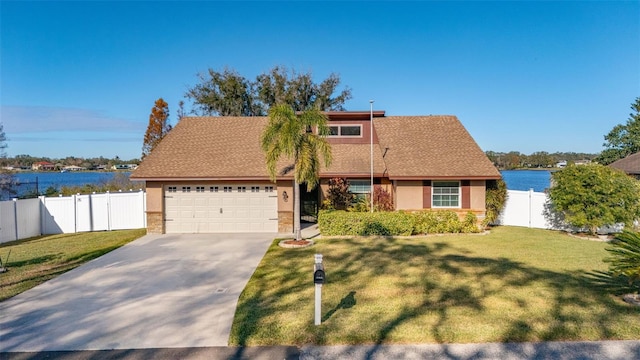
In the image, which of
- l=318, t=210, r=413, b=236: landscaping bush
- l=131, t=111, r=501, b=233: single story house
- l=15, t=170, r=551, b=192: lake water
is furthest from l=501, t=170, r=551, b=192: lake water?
l=318, t=210, r=413, b=236: landscaping bush

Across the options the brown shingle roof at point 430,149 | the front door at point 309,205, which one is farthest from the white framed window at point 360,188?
the front door at point 309,205

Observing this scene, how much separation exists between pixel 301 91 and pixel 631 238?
27.6 m

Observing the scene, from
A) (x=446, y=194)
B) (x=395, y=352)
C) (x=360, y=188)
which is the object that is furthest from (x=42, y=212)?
(x=446, y=194)

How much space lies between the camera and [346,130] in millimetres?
17453

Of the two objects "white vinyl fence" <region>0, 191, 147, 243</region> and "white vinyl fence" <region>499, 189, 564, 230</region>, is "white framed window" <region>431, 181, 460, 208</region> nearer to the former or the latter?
"white vinyl fence" <region>499, 189, 564, 230</region>

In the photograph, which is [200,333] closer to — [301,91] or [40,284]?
[40,284]

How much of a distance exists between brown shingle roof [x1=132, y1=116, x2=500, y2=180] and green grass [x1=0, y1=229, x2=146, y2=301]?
9.16ft

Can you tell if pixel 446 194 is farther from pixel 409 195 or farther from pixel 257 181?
pixel 257 181

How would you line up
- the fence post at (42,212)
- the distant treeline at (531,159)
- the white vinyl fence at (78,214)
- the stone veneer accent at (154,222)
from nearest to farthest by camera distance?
the stone veneer accent at (154,222), the white vinyl fence at (78,214), the fence post at (42,212), the distant treeline at (531,159)

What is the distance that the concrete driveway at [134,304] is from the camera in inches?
217

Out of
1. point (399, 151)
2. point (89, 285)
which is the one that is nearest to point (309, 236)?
point (399, 151)

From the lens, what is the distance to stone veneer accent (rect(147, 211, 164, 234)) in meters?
14.2

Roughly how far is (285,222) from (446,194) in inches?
260

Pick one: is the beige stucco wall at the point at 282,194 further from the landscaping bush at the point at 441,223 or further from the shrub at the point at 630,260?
the shrub at the point at 630,260
